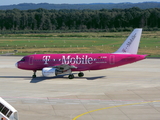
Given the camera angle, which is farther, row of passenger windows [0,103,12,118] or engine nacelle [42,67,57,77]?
engine nacelle [42,67,57,77]

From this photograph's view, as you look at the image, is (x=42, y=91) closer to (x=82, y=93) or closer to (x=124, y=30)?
(x=82, y=93)

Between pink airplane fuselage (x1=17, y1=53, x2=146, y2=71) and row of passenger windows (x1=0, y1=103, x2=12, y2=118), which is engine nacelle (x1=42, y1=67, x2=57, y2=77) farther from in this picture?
row of passenger windows (x1=0, y1=103, x2=12, y2=118)

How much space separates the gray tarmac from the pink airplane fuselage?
5.79 feet

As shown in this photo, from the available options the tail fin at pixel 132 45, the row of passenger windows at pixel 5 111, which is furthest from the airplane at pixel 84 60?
the row of passenger windows at pixel 5 111

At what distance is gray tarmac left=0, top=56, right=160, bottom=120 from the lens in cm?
3019

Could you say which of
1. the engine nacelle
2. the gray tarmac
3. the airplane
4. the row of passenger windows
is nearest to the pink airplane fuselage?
the airplane

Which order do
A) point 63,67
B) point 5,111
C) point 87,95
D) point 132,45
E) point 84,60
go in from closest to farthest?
point 5,111, point 87,95, point 63,67, point 132,45, point 84,60

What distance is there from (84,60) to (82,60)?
0.94ft

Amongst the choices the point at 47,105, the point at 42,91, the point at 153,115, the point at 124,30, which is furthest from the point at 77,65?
the point at 124,30

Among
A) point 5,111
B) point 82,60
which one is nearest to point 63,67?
point 82,60

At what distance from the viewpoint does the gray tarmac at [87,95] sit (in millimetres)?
30188

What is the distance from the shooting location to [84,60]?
162 ft

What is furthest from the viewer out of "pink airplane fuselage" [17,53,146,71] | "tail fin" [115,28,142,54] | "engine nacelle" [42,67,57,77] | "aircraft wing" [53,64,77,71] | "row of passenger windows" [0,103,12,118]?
"tail fin" [115,28,142,54]

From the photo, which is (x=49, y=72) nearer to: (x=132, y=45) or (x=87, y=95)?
(x=87, y=95)
